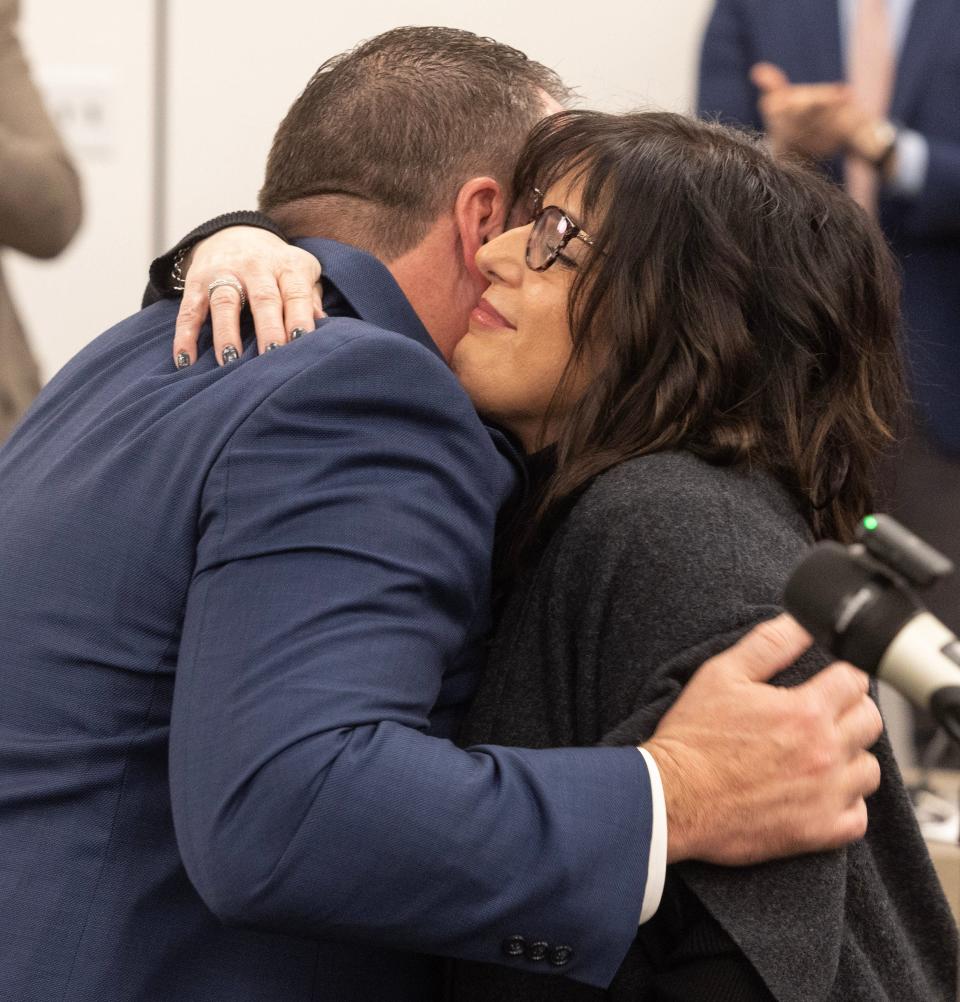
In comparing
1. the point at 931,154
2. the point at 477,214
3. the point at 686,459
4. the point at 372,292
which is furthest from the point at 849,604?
the point at 931,154

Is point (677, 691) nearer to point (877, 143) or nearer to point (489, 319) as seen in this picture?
point (489, 319)

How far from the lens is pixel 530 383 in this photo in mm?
1450

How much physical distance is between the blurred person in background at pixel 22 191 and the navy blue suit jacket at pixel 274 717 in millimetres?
1070

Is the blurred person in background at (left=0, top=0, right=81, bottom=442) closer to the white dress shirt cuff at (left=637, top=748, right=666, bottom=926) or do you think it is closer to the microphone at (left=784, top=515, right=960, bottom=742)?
the white dress shirt cuff at (left=637, top=748, right=666, bottom=926)

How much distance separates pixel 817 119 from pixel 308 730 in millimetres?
1892

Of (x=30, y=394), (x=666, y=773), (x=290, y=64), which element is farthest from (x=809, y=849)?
(x=290, y=64)

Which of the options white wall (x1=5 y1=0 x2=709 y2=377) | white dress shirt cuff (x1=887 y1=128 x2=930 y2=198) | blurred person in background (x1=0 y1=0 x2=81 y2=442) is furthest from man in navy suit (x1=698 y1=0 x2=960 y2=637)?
blurred person in background (x1=0 y1=0 x2=81 y2=442)

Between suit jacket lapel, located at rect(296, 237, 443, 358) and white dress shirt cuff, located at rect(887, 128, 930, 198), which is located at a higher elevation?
suit jacket lapel, located at rect(296, 237, 443, 358)

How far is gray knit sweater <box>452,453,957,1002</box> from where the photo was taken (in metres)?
1.17

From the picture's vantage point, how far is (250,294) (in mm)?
1327

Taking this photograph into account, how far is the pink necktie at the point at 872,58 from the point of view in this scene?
2699mm

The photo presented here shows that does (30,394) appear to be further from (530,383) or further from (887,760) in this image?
(887,760)

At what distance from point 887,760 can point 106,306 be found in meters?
2.78

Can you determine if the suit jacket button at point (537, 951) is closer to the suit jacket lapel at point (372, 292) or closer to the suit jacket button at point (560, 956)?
the suit jacket button at point (560, 956)
